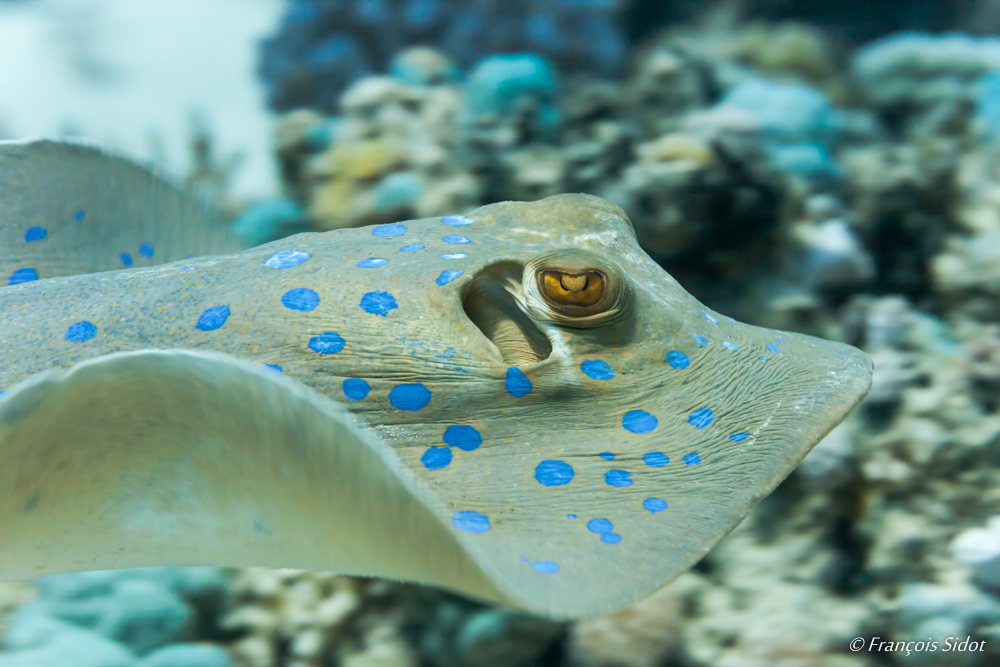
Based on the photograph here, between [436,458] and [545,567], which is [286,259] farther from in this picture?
[545,567]

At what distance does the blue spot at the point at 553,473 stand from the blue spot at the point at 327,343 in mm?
666

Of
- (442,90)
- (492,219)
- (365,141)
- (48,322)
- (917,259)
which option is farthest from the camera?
(442,90)

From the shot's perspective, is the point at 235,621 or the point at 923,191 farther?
the point at 923,191

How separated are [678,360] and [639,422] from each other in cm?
27

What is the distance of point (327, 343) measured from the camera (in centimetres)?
173

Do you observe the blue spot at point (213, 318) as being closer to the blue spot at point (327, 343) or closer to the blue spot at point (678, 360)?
the blue spot at point (327, 343)

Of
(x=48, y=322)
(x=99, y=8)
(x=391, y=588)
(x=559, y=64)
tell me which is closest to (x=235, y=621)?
(x=391, y=588)

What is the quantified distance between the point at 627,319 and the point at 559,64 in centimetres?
540

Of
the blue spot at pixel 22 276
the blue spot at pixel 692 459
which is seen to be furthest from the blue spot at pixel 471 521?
the blue spot at pixel 22 276

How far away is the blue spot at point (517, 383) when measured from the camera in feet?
5.60

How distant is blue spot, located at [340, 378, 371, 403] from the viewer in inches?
65.9

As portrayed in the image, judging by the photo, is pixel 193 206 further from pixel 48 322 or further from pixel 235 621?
pixel 235 621

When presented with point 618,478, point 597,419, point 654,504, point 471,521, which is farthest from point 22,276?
point 654,504

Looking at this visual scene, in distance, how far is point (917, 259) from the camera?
4.39m
